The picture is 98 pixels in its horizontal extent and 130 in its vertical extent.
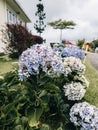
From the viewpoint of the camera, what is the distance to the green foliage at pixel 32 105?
12.1ft

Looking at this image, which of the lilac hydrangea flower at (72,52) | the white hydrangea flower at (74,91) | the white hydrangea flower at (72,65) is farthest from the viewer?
the lilac hydrangea flower at (72,52)

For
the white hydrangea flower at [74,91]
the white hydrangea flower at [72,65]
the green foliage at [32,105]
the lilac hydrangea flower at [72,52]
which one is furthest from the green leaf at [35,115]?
the lilac hydrangea flower at [72,52]

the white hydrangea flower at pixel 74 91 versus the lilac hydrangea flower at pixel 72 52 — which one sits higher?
the lilac hydrangea flower at pixel 72 52

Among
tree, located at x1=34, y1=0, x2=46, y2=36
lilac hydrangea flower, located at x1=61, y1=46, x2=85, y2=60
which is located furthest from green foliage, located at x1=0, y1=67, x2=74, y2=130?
tree, located at x1=34, y1=0, x2=46, y2=36

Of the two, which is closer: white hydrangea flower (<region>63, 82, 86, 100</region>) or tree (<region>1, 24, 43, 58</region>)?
white hydrangea flower (<region>63, 82, 86, 100</region>)

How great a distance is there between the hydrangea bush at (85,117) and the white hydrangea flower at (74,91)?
547mm

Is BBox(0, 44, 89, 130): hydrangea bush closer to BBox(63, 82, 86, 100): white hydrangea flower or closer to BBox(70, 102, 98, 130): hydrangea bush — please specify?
BBox(63, 82, 86, 100): white hydrangea flower

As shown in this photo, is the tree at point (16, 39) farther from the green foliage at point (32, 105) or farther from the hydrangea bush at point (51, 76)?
the green foliage at point (32, 105)

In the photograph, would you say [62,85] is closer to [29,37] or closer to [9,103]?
[9,103]

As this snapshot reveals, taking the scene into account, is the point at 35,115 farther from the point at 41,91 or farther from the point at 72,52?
the point at 72,52

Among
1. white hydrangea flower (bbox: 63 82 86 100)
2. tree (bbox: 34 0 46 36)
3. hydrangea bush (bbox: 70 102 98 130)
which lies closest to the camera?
hydrangea bush (bbox: 70 102 98 130)

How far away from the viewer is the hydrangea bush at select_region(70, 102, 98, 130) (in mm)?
3676

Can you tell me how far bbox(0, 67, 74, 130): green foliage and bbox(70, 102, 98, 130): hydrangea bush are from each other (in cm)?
24

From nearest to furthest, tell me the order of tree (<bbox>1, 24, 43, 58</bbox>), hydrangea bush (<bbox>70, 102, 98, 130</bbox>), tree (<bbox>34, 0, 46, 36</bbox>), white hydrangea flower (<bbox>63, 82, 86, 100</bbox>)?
hydrangea bush (<bbox>70, 102, 98, 130</bbox>)
white hydrangea flower (<bbox>63, 82, 86, 100</bbox>)
tree (<bbox>1, 24, 43, 58</bbox>)
tree (<bbox>34, 0, 46, 36</bbox>)
